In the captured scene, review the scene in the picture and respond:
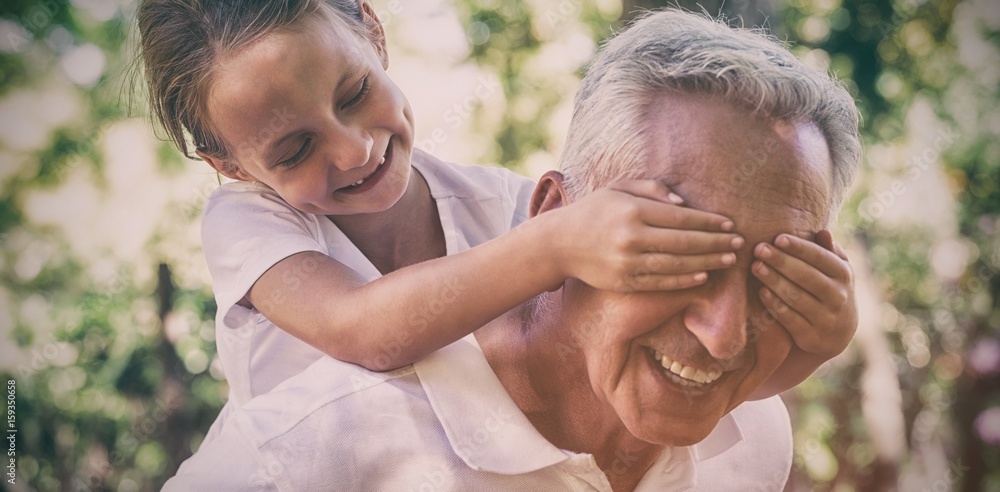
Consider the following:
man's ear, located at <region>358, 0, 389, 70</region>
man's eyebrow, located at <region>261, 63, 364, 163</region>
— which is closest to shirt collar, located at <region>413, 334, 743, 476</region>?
man's eyebrow, located at <region>261, 63, 364, 163</region>

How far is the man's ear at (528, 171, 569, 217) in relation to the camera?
1785 millimetres

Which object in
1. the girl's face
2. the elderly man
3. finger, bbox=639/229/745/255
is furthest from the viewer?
the girl's face

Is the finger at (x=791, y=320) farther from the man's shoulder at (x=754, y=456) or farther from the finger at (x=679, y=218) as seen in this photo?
the man's shoulder at (x=754, y=456)

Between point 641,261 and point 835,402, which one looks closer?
point 641,261

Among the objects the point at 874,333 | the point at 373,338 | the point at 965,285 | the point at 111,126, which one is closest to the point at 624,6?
the point at 373,338

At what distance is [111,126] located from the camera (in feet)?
19.0

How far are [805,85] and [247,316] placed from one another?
153cm

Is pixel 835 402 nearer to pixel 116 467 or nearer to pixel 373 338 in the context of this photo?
pixel 116 467

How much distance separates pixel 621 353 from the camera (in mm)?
1603

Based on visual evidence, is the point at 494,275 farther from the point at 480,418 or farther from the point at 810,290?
the point at 810,290

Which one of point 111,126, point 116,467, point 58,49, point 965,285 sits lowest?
point 116,467

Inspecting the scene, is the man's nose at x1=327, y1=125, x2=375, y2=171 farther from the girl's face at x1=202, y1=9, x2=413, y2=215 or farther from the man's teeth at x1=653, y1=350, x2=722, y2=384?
the man's teeth at x1=653, y1=350, x2=722, y2=384

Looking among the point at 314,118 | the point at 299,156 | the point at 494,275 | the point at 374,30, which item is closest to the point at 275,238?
the point at 299,156

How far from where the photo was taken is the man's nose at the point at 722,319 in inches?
59.2
